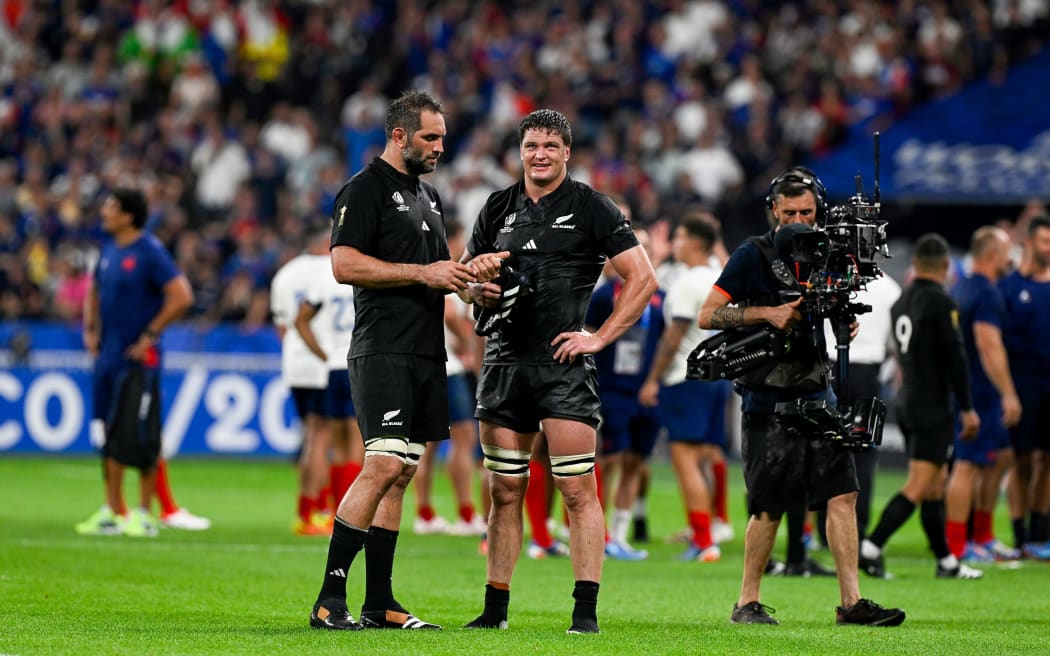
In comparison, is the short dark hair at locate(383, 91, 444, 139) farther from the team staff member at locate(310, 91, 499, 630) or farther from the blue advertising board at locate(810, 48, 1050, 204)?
the blue advertising board at locate(810, 48, 1050, 204)

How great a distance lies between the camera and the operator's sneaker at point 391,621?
8.55m

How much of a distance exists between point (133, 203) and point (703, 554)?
5561mm

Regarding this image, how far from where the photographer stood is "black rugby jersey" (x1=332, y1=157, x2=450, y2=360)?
8641mm

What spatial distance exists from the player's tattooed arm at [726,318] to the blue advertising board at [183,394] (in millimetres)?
14603

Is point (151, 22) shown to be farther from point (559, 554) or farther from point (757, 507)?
point (757, 507)

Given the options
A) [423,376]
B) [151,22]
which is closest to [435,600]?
[423,376]

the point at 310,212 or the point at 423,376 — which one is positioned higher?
the point at 310,212

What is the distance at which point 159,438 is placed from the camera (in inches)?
582

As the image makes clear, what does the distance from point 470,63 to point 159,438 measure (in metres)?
15.2

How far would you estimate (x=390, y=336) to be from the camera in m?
8.66

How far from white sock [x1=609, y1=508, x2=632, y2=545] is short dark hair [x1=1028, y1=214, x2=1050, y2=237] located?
3.96 m

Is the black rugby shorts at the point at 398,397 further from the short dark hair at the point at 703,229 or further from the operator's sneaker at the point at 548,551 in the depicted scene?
the short dark hair at the point at 703,229

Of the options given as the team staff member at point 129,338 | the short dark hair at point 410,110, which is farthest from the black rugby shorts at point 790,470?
the team staff member at point 129,338

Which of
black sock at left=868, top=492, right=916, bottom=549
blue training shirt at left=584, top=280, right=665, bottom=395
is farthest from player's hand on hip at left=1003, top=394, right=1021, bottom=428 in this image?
blue training shirt at left=584, top=280, right=665, bottom=395
